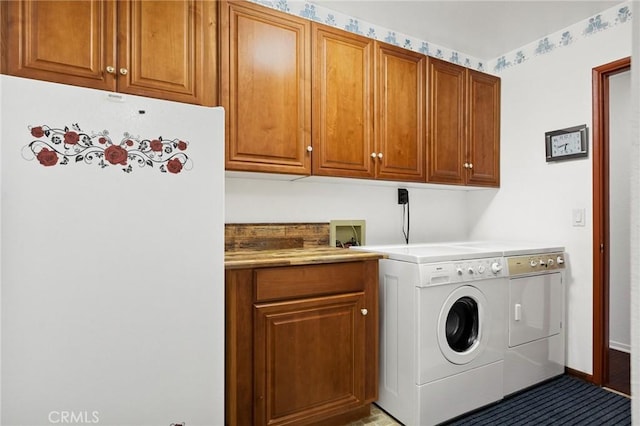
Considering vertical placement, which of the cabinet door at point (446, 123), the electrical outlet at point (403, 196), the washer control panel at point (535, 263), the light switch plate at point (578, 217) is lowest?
the washer control panel at point (535, 263)

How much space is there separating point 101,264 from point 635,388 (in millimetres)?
1350

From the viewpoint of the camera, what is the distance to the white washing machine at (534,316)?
213 cm

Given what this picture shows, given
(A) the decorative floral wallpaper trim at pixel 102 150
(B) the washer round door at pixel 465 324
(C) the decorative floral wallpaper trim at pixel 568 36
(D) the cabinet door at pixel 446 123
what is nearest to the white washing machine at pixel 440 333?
(B) the washer round door at pixel 465 324

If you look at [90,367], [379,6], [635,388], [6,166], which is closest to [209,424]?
[90,367]

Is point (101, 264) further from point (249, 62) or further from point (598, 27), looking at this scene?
point (598, 27)

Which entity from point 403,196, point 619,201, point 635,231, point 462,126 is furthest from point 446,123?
point 635,231

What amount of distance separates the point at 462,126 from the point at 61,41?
245 centimetres

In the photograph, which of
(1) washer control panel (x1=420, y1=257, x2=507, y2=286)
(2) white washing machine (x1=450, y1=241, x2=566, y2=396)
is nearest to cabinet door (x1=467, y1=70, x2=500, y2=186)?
(2) white washing machine (x1=450, y1=241, x2=566, y2=396)

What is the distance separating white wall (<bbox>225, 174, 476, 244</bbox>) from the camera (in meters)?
2.19

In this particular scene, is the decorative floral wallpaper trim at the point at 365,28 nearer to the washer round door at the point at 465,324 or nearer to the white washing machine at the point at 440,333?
the white washing machine at the point at 440,333

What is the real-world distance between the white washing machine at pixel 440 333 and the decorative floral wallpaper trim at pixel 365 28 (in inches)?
63.1

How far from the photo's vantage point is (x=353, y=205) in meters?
2.57

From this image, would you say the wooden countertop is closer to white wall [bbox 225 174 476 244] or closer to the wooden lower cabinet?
the wooden lower cabinet

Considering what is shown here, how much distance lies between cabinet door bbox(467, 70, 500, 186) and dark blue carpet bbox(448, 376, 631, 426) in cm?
149
